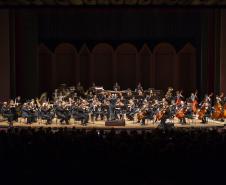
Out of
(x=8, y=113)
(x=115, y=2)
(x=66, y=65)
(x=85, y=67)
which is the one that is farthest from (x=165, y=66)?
(x=115, y=2)

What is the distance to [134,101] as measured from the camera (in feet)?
39.7

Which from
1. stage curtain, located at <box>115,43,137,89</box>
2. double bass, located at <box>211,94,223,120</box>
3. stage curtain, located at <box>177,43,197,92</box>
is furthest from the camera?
stage curtain, located at <box>115,43,137,89</box>

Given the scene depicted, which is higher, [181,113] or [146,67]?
[146,67]

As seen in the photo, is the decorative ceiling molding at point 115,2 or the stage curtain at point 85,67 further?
the stage curtain at point 85,67

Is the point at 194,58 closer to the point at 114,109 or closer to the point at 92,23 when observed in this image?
the point at 92,23

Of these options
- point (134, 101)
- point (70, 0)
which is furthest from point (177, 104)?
point (70, 0)

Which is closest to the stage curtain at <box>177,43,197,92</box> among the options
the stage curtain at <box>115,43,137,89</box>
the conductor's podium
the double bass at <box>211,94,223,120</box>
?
the stage curtain at <box>115,43,137,89</box>

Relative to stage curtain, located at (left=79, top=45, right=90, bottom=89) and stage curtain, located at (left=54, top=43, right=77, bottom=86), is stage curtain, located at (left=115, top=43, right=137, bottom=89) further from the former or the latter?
stage curtain, located at (left=54, top=43, right=77, bottom=86)

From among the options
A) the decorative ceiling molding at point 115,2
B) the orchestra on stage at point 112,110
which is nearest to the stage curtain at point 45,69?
the orchestra on stage at point 112,110

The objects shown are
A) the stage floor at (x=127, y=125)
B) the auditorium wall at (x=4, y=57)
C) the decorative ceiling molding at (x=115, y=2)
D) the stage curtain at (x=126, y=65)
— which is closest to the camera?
the decorative ceiling molding at (x=115, y=2)

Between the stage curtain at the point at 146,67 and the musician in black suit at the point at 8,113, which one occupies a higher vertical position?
the stage curtain at the point at 146,67

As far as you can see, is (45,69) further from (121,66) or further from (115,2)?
(115,2)

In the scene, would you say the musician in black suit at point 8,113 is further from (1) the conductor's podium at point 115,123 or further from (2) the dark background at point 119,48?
(2) the dark background at point 119,48

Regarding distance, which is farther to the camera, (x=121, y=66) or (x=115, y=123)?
(x=121, y=66)
